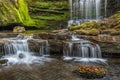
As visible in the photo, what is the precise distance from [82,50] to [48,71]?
3.99m

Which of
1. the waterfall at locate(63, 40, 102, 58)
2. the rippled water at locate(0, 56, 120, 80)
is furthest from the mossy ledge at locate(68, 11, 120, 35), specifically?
the rippled water at locate(0, 56, 120, 80)

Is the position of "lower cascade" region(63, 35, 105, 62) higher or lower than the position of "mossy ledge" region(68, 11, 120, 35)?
lower

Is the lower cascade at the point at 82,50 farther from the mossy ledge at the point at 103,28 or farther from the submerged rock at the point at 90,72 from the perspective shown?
the submerged rock at the point at 90,72

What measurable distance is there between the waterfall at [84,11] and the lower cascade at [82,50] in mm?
10097

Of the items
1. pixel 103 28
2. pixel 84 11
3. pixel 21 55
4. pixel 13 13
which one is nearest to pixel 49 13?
pixel 84 11

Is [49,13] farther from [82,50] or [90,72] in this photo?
[90,72]

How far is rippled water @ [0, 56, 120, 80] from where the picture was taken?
12.5 metres

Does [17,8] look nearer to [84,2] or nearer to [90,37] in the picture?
[84,2]

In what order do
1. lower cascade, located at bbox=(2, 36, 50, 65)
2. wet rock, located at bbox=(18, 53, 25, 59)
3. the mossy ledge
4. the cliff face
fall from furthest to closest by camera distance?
1. the cliff face
2. the mossy ledge
3. wet rock, located at bbox=(18, 53, 25, 59)
4. lower cascade, located at bbox=(2, 36, 50, 65)

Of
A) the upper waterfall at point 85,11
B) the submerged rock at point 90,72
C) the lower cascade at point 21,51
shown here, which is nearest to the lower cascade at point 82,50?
the lower cascade at point 21,51

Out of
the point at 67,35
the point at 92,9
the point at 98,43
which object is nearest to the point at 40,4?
the point at 92,9

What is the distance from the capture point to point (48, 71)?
13.5 metres

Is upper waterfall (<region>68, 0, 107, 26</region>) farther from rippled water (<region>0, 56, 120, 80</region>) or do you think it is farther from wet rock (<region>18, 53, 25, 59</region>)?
rippled water (<region>0, 56, 120, 80</region>)

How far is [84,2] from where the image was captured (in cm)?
2836
